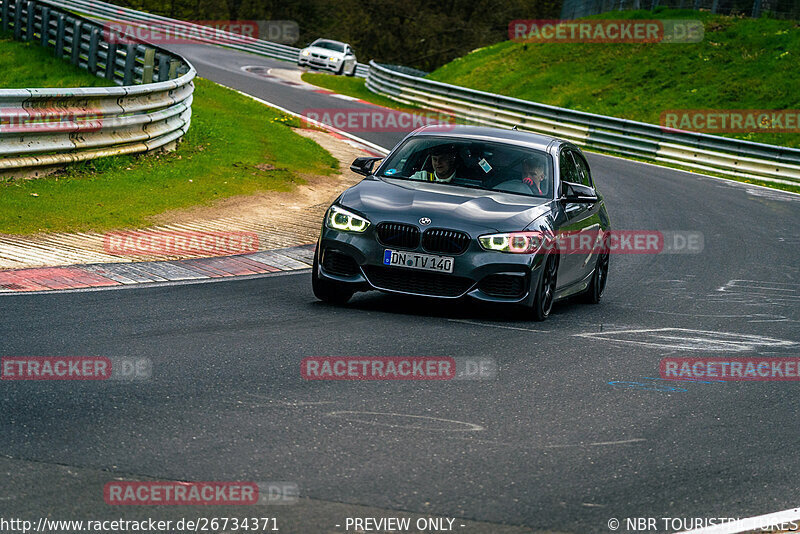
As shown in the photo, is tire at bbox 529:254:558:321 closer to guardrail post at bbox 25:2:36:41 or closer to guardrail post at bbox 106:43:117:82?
guardrail post at bbox 106:43:117:82

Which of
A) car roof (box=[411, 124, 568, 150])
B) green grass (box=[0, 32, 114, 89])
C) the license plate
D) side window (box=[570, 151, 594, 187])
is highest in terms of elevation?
car roof (box=[411, 124, 568, 150])

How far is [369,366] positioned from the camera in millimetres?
7398

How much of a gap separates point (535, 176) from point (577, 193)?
411 mm

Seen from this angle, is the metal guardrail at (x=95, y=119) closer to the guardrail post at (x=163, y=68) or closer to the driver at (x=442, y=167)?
the guardrail post at (x=163, y=68)

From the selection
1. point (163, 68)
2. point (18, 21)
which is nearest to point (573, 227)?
point (163, 68)

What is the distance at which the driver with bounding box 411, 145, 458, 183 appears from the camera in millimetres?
10250

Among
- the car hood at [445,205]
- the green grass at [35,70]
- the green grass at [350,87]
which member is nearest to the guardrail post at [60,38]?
the green grass at [35,70]

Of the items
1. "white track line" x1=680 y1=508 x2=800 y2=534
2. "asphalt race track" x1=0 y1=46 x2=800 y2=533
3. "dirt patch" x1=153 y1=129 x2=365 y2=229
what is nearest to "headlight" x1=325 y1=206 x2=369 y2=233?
"asphalt race track" x1=0 y1=46 x2=800 y2=533

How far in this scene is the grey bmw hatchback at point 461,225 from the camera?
9.08m

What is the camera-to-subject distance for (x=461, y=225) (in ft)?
29.8

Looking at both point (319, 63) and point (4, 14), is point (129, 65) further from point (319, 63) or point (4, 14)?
point (319, 63)

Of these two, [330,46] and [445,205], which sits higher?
[445,205]

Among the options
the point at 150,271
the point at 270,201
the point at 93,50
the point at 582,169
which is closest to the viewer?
the point at 150,271

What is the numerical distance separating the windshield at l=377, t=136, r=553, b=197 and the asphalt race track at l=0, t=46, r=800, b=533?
1.12m
